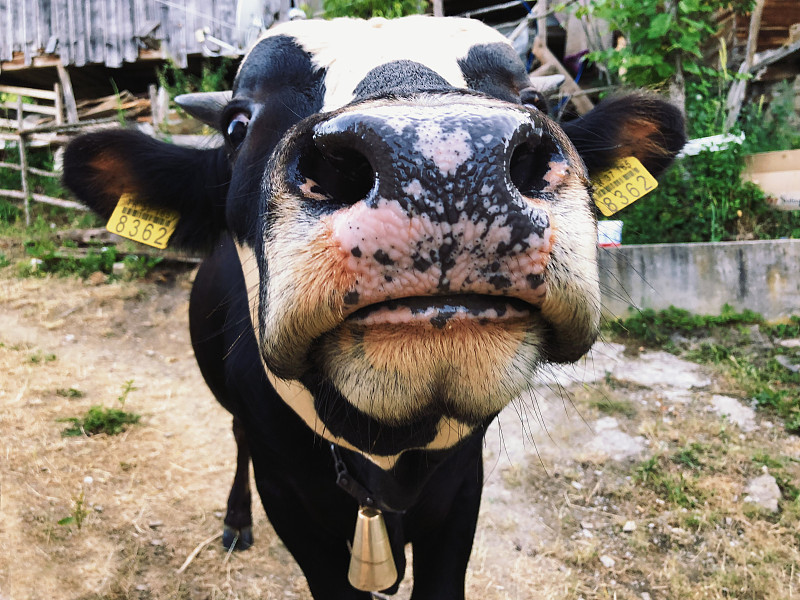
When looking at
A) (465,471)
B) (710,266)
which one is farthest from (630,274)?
(465,471)

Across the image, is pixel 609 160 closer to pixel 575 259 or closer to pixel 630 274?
pixel 575 259

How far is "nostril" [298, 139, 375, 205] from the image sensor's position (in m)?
0.86

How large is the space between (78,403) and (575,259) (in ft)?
15.1

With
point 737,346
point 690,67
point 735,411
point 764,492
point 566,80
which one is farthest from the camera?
point 566,80

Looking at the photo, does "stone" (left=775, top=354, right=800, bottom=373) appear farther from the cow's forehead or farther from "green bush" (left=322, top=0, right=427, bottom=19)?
"green bush" (left=322, top=0, right=427, bottom=19)

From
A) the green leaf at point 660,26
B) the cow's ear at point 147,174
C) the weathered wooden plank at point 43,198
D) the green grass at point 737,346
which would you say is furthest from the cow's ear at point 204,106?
the weathered wooden plank at point 43,198

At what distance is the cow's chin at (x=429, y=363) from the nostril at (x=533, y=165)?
215 millimetres

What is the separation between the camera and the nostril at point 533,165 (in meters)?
0.91

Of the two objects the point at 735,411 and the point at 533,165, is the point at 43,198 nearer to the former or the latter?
the point at 735,411

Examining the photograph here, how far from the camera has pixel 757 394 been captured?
405cm

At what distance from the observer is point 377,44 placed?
140 cm

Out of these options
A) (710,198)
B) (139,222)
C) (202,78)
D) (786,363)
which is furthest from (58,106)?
(786,363)

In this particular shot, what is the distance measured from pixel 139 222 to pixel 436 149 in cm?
183

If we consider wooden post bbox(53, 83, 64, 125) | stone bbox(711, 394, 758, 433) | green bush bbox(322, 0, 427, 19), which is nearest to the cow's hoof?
stone bbox(711, 394, 758, 433)
